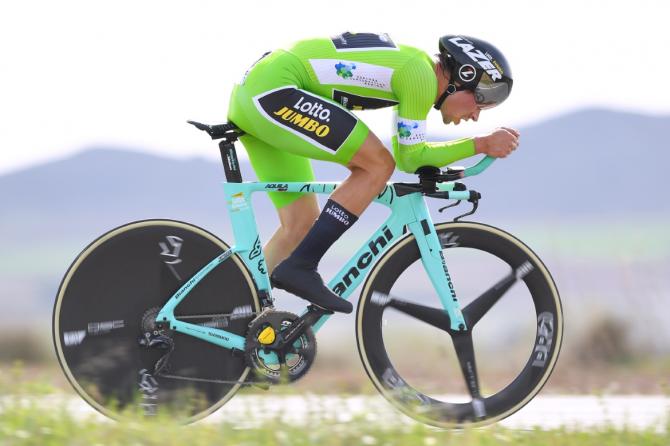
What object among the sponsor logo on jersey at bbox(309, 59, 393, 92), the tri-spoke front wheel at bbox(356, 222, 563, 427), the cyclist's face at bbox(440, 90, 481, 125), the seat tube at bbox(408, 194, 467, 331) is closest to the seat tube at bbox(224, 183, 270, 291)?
the tri-spoke front wheel at bbox(356, 222, 563, 427)

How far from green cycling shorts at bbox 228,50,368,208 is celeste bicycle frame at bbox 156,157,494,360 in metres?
0.22

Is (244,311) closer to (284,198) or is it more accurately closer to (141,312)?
(141,312)

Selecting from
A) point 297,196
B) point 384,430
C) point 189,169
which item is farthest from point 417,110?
point 189,169

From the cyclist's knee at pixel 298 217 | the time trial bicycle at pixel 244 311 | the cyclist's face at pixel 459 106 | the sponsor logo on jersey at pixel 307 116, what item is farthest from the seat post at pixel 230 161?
the cyclist's face at pixel 459 106

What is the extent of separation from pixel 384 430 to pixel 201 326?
4.13 feet

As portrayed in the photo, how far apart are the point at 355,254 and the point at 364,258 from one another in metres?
0.05

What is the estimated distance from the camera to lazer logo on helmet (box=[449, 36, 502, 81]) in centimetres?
541

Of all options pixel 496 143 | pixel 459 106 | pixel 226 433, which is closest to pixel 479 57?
pixel 459 106

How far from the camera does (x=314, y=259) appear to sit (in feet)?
17.4

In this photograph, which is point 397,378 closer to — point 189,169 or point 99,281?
point 99,281

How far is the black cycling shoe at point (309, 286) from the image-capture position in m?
5.29

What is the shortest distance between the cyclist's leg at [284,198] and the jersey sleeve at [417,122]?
2.04 feet

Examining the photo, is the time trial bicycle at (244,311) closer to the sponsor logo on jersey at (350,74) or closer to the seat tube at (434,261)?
the seat tube at (434,261)

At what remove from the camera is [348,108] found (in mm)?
5414
